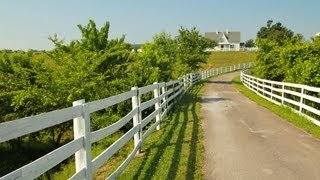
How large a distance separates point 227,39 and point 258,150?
125507 mm

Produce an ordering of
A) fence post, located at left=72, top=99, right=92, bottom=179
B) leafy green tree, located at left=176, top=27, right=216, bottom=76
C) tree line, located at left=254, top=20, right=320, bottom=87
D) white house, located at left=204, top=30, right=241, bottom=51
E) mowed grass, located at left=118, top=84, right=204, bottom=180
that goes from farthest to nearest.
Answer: white house, located at left=204, top=30, right=241, bottom=51
leafy green tree, located at left=176, top=27, right=216, bottom=76
tree line, located at left=254, top=20, right=320, bottom=87
mowed grass, located at left=118, top=84, right=204, bottom=180
fence post, located at left=72, top=99, right=92, bottom=179

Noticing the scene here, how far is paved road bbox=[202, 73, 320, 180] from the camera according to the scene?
23.7 ft

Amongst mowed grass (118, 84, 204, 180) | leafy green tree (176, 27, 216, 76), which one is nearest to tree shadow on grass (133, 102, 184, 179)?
mowed grass (118, 84, 204, 180)

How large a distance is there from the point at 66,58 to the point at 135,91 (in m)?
13.2

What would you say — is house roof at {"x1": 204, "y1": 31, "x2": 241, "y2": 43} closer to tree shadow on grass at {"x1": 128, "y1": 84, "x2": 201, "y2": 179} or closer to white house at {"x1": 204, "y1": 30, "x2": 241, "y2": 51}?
white house at {"x1": 204, "y1": 30, "x2": 241, "y2": 51}

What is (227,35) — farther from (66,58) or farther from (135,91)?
(135,91)

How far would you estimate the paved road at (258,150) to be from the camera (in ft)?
23.7

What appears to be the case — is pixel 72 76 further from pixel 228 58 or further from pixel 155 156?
pixel 228 58

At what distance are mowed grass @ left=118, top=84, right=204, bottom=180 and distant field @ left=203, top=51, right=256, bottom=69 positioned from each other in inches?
3518

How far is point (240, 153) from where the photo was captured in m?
8.77

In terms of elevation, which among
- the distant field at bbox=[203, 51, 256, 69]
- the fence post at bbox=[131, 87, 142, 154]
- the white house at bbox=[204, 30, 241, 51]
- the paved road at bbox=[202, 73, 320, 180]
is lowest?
the paved road at bbox=[202, 73, 320, 180]

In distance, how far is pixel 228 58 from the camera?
354 feet

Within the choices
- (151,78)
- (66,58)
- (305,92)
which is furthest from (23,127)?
(66,58)

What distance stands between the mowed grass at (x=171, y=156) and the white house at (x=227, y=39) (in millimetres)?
120360
